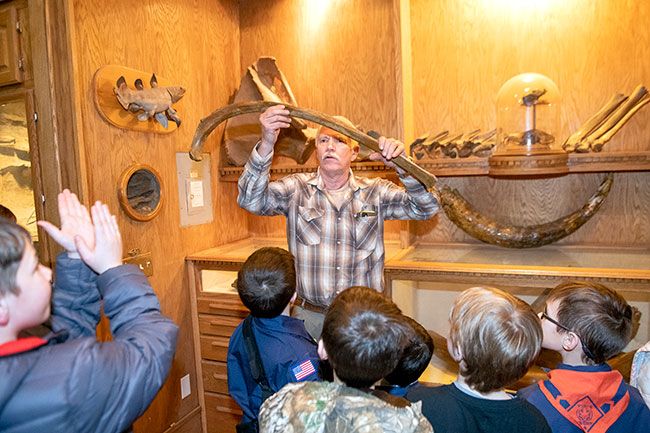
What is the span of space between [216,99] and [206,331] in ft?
4.34

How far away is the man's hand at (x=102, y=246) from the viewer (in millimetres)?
963

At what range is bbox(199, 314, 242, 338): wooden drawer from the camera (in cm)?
271

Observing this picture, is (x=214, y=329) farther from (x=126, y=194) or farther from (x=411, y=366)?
(x=411, y=366)

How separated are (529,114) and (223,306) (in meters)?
1.82

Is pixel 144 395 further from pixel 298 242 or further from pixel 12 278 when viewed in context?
pixel 298 242

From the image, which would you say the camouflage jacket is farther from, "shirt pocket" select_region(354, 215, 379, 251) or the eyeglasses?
"shirt pocket" select_region(354, 215, 379, 251)

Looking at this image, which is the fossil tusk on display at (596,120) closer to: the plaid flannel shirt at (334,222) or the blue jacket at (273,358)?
the plaid flannel shirt at (334,222)

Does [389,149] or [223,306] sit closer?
[389,149]

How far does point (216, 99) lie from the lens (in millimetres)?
3008

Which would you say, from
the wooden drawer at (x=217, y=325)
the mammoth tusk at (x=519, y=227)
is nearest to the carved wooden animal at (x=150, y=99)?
the wooden drawer at (x=217, y=325)

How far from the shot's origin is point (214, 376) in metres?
2.77

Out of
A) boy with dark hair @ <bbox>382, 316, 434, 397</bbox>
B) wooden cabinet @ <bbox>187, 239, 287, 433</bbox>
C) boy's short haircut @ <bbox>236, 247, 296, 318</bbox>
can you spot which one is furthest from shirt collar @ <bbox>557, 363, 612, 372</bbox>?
wooden cabinet @ <bbox>187, 239, 287, 433</bbox>

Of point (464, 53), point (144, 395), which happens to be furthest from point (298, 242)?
point (464, 53)

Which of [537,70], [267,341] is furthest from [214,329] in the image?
[537,70]
